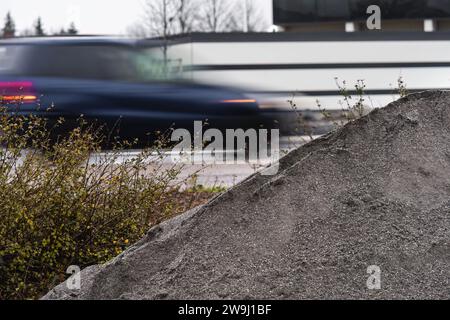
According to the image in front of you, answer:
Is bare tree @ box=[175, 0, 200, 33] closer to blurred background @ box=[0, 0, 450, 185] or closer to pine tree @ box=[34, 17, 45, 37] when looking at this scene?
blurred background @ box=[0, 0, 450, 185]

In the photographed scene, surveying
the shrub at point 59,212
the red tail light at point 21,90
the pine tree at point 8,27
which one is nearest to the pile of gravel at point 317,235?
the shrub at point 59,212

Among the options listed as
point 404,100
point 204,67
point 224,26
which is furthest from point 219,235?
point 224,26

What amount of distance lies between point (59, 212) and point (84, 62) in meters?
6.36

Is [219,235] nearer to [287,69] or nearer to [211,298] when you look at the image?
[211,298]

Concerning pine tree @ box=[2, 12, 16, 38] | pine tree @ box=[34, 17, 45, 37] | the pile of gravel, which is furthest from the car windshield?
pine tree @ box=[34, 17, 45, 37]

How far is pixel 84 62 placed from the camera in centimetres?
1138

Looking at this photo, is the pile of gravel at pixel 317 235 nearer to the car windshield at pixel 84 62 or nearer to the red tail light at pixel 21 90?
the red tail light at pixel 21 90

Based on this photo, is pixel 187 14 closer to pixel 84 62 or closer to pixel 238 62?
pixel 238 62

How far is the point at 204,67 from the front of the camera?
3503 cm

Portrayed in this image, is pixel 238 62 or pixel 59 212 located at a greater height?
pixel 238 62

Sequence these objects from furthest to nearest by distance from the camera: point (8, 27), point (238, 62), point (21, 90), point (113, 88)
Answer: point (8, 27), point (238, 62), point (113, 88), point (21, 90)

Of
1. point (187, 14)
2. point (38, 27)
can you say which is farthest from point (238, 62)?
point (38, 27)

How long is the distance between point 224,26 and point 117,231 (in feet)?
135

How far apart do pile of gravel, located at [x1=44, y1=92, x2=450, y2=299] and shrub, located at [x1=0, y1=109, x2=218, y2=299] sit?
0.40 metres
